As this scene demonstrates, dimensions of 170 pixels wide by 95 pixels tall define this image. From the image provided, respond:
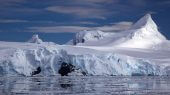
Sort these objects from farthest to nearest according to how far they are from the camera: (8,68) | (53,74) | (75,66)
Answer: (75,66) < (53,74) < (8,68)

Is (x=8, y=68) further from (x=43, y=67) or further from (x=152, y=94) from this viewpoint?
(x=152, y=94)

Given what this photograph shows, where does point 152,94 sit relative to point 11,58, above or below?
below

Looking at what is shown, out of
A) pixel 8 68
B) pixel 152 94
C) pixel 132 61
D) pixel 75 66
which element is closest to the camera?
pixel 152 94

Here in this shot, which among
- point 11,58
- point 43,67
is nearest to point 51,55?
point 43,67

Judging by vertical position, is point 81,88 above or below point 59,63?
below

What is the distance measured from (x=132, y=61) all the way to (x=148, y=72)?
6.05 meters

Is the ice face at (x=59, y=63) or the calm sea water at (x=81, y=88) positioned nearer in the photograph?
the calm sea water at (x=81, y=88)

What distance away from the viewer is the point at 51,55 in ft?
341

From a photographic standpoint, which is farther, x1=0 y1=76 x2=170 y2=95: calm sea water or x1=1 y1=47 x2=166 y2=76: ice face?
x1=1 y1=47 x2=166 y2=76: ice face

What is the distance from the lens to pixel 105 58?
349 ft

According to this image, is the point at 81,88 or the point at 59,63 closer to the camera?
the point at 81,88

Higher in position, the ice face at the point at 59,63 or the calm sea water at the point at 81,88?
the ice face at the point at 59,63

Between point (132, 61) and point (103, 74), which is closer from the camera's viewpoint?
point (103, 74)

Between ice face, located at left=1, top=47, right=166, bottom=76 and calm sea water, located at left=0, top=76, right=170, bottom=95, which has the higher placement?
ice face, located at left=1, top=47, right=166, bottom=76
